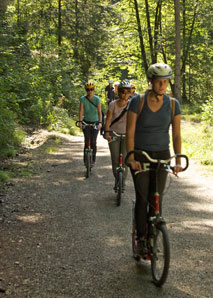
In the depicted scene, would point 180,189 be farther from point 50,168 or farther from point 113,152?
point 50,168

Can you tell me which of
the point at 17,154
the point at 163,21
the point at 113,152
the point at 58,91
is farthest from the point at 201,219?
the point at 163,21

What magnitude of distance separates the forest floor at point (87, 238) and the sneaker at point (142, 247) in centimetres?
25

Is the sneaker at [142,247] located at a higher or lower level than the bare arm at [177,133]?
lower

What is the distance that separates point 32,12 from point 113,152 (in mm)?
20994

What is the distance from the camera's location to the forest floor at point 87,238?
4.14 metres

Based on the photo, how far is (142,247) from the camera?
434cm

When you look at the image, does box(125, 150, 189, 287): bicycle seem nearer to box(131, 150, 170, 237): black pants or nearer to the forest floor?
box(131, 150, 170, 237): black pants

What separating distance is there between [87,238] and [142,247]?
4.71 feet

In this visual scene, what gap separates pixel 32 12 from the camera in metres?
25.9

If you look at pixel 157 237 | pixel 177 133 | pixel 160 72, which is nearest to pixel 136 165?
pixel 177 133

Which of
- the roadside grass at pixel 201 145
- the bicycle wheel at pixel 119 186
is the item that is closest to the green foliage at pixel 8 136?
the bicycle wheel at pixel 119 186

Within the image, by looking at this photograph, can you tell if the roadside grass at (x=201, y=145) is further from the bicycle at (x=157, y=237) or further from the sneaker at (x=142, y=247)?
the bicycle at (x=157, y=237)

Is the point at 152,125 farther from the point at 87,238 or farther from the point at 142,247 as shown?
the point at 87,238

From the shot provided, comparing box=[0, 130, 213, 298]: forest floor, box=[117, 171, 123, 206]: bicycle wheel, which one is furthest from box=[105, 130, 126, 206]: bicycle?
box=[0, 130, 213, 298]: forest floor
